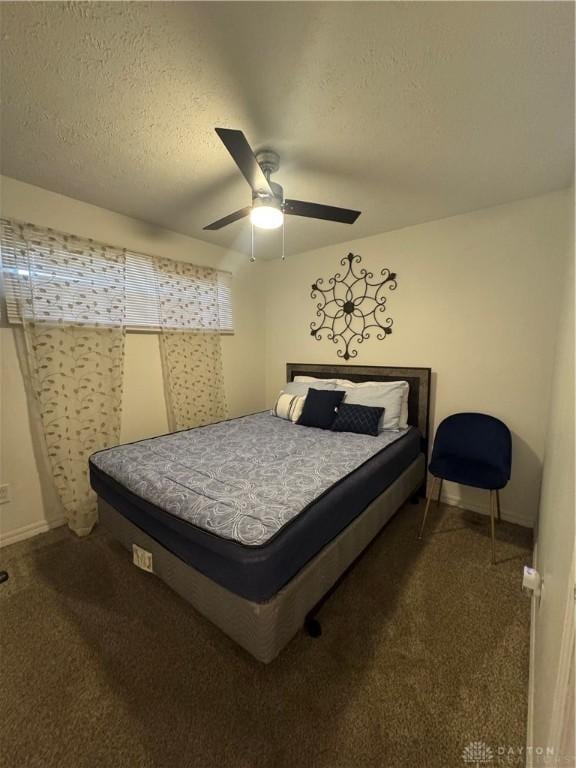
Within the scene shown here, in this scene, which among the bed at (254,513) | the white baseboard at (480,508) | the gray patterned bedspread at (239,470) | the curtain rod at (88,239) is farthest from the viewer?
the white baseboard at (480,508)

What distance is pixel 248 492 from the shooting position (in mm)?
1469

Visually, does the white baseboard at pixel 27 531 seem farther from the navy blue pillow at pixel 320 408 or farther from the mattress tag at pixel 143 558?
the navy blue pillow at pixel 320 408

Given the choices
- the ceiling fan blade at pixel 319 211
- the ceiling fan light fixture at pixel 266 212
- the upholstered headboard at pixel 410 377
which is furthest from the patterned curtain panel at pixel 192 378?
the ceiling fan blade at pixel 319 211

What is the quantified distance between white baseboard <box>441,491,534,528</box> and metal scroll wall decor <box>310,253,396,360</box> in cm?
161

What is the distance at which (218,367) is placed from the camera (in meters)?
3.27

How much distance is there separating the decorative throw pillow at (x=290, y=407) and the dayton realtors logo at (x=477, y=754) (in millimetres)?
2121

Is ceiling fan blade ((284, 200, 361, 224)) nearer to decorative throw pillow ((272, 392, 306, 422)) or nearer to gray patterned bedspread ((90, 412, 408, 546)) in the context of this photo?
gray patterned bedspread ((90, 412, 408, 546))

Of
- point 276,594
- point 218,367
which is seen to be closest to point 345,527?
point 276,594

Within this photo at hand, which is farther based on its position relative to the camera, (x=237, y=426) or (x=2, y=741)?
(x=237, y=426)

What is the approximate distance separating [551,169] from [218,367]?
3.05m

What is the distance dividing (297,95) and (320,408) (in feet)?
6.84

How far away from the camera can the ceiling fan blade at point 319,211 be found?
171 cm

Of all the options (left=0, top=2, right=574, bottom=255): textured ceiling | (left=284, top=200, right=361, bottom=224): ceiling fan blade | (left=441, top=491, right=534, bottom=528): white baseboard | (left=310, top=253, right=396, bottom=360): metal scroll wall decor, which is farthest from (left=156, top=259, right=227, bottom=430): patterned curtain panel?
(left=441, top=491, right=534, bottom=528): white baseboard

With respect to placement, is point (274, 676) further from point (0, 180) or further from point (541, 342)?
point (0, 180)
